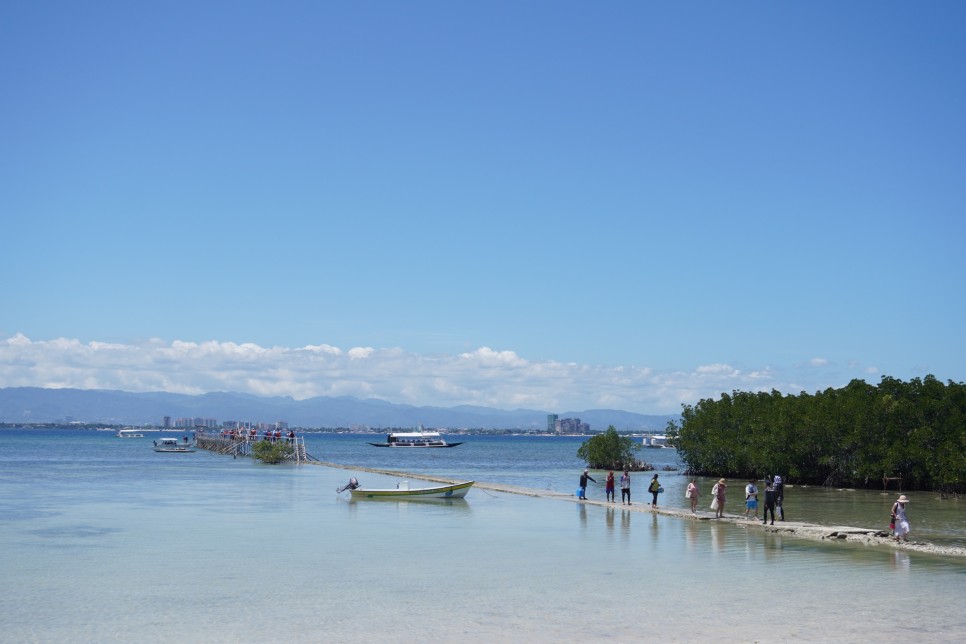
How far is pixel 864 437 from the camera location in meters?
66.1

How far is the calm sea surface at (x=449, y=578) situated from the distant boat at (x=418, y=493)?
5.55 meters

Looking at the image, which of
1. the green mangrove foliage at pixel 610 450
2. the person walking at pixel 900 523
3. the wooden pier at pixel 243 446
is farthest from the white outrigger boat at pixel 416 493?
the wooden pier at pixel 243 446

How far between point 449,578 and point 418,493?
27.6 metres

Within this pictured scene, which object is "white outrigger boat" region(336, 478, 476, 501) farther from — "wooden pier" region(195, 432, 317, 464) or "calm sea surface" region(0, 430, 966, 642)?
"wooden pier" region(195, 432, 317, 464)

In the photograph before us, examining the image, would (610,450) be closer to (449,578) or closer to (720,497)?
(720,497)

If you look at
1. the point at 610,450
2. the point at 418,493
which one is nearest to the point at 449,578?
the point at 418,493

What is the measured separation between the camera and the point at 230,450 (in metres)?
132

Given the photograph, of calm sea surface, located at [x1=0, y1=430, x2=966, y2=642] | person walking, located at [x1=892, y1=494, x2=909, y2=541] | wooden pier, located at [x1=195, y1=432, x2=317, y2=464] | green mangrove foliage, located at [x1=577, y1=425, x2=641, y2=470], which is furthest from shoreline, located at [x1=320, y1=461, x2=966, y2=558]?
wooden pier, located at [x1=195, y1=432, x2=317, y2=464]

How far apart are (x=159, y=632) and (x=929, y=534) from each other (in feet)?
102

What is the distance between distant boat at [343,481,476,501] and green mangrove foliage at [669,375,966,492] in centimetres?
3014

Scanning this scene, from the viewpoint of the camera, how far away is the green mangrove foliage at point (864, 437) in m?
62.3

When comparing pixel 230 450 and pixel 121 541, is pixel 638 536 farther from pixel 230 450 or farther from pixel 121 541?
pixel 230 450

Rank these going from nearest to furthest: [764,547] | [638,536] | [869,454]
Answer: [764,547] → [638,536] → [869,454]

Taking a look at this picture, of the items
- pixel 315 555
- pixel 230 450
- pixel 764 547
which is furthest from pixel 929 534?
pixel 230 450
